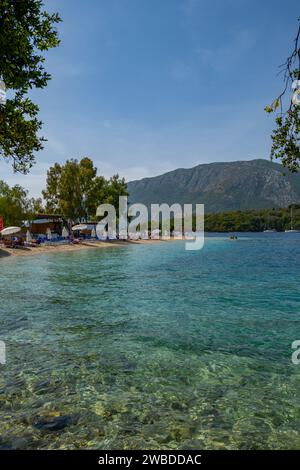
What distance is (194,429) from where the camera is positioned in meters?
5.54

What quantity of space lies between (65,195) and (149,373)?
6411 centimetres

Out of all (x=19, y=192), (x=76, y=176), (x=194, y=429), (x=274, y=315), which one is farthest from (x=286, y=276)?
(x=19, y=192)

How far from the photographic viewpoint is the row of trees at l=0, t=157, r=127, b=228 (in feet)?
208

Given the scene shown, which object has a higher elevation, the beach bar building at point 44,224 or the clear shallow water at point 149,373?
the beach bar building at point 44,224

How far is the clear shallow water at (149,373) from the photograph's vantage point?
214 inches

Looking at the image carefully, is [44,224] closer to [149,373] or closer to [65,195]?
[65,195]

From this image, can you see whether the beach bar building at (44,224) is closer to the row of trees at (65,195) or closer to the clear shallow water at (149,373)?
the row of trees at (65,195)

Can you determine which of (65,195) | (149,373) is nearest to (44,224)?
(65,195)

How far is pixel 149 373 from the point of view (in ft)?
25.8

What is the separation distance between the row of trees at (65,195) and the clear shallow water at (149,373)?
51.9 metres

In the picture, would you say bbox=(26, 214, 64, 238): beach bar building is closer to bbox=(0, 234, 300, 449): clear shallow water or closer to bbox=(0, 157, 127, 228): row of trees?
bbox=(0, 157, 127, 228): row of trees

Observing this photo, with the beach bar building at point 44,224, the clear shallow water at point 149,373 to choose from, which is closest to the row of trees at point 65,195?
the beach bar building at point 44,224

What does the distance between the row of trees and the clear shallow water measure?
170ft
